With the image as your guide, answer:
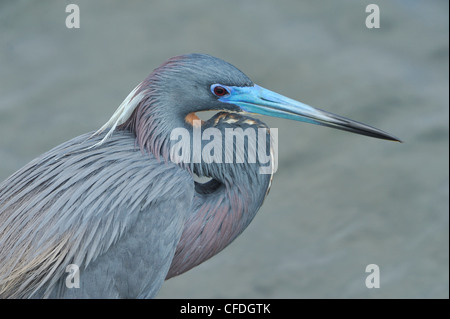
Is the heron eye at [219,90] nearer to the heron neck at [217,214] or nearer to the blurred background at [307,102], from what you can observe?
the heron neck at [217,214]

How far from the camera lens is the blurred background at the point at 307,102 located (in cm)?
557

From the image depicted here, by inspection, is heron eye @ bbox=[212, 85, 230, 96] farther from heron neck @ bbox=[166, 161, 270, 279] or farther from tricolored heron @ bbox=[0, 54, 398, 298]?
heron neck @ bbox=[166, 161, 270, 279]

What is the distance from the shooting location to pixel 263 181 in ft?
10.7

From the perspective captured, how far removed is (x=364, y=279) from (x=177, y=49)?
7.74ft

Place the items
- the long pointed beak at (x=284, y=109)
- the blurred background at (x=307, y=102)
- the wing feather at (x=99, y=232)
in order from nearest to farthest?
1. the wing feather at (x=99, y=232)
2. the long pointed beak at (x=284, y=109)
3. the blurred background at (x=307, y=102)

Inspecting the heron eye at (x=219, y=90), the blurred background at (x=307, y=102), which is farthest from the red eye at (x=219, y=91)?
the blurred background at (x=307, y=102)

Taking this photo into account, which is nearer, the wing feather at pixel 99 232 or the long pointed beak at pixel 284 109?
the wing feather at pixel 99 232

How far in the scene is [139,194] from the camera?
3084 millimetres

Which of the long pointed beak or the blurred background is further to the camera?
the blurred background

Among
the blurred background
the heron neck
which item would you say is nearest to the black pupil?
the heron neck

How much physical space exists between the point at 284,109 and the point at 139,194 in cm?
67

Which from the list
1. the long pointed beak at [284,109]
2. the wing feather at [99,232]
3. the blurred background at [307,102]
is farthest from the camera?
the blurred background at [307,102]

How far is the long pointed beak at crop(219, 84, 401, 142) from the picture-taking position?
317 cm

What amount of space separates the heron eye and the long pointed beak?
0.6 inches
